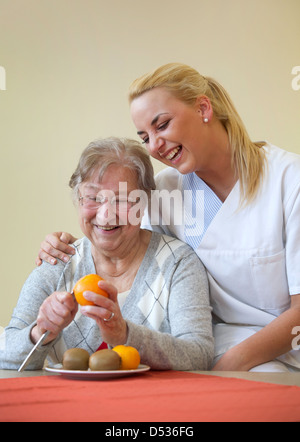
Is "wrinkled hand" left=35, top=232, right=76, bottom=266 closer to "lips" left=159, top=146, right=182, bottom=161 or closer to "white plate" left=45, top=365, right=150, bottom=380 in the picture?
"lips" left=159, top=146, right=182, bottom=161

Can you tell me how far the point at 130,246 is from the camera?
154cm

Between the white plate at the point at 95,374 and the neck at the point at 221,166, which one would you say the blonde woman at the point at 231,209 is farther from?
the white plate at the point at 95,374

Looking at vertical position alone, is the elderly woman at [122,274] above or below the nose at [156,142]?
below

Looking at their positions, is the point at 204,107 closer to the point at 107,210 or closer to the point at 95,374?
the point at 107,210

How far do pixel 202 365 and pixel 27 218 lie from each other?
1.78 meters

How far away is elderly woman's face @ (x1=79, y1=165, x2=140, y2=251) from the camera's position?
1.47 metres

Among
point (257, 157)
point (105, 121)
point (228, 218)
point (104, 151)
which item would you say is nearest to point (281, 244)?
point (228, 218)

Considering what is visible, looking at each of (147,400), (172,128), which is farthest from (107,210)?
(147,400)

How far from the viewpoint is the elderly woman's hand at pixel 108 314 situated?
107 cm

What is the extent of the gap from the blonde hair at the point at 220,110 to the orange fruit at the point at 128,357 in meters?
0.68

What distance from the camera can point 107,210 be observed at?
146 cm

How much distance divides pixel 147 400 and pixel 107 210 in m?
0.75

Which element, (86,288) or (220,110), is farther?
(220,110)

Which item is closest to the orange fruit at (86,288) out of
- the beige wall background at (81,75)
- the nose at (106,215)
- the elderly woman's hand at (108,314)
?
the elderly woman's hand at (108,314)
